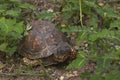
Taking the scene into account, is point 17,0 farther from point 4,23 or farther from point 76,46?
point 76,46

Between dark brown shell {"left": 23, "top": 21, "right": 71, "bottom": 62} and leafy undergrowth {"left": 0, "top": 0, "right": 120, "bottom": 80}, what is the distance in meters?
0.10

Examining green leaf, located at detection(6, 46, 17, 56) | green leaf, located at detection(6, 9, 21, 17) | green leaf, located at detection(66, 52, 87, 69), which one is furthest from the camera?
green leaf, located at detection(6, 9, 21, 17)

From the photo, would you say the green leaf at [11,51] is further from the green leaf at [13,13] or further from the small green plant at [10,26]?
the green leaf at [13,13]

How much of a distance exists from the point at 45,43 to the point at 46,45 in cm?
3

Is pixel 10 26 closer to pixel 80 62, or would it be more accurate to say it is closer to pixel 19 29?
pixel 19 29

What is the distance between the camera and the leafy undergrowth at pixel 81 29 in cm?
234

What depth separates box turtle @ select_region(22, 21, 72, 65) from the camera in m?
3.06

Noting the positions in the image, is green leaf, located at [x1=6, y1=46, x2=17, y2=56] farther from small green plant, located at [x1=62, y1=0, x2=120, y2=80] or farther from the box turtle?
small green plant, located at [x1=62, y1=0, x2=120, y2=80]

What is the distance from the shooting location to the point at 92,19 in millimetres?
3021

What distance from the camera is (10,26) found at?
3096 mm

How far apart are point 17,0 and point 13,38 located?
0.52m

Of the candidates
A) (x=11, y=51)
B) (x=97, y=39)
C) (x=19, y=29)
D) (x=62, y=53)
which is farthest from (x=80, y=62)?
(x=11, y=51)

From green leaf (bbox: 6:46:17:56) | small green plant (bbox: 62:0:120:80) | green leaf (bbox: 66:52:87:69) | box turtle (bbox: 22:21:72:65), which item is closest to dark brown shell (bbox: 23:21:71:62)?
box turtle (bbox: 22:21:72:65)

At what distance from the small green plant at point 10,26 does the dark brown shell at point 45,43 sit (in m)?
0.12
